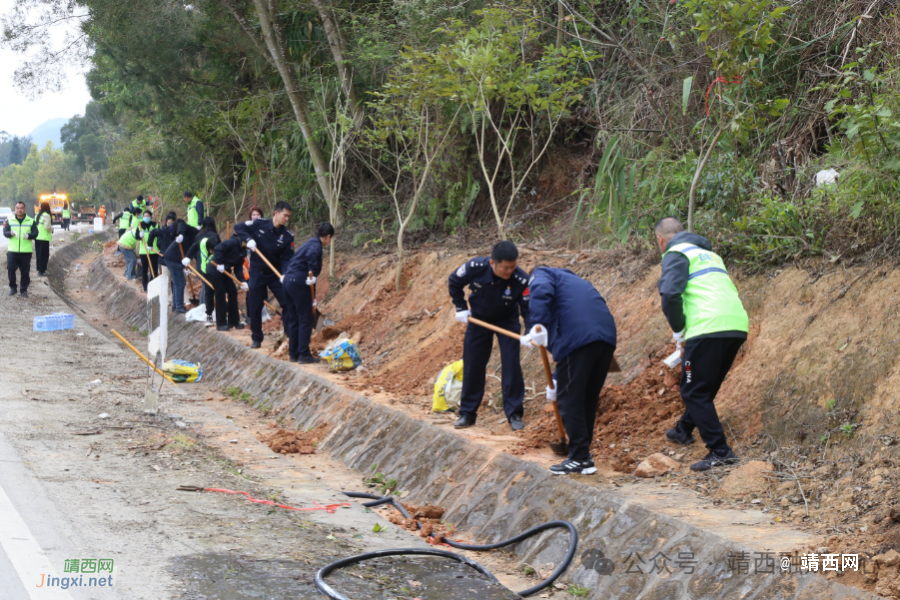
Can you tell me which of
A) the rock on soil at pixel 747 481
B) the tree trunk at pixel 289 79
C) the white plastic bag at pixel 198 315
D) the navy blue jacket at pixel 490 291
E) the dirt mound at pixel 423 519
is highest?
the tree trunk at pixel 289 79

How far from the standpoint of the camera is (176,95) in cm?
1889

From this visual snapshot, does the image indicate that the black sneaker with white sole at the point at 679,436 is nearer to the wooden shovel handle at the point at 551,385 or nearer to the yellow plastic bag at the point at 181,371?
the wooden shovel handle at the point at 551,385

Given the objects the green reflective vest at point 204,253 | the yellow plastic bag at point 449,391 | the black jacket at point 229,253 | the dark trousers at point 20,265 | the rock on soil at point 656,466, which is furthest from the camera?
the dark trousers at point 20,265

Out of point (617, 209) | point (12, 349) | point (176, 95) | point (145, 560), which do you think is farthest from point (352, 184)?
point (145, 560)

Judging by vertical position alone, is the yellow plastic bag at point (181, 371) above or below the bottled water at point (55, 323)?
below

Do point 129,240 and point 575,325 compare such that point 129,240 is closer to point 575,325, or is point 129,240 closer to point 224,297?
point 224,297

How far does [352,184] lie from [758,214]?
38.7ft

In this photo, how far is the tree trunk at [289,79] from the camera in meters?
14.2

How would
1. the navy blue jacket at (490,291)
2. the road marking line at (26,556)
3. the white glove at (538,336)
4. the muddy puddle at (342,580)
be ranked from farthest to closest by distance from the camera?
the navy blue jacket at (490,291) → the white glove at (538,336) → the muddy puddle at (342,580) → the road marking line at (26,556)

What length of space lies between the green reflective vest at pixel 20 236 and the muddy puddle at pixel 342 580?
51.2 feet

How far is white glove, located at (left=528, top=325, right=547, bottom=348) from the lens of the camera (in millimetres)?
5926

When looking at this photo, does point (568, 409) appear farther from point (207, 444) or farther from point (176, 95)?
point (176, 95)

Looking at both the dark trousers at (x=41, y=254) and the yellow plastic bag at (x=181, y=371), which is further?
the dark trousers at (x=41, y=254)

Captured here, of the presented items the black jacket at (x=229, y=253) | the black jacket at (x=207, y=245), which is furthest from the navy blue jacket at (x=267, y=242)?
the black jacket at (x=207, y=245)
